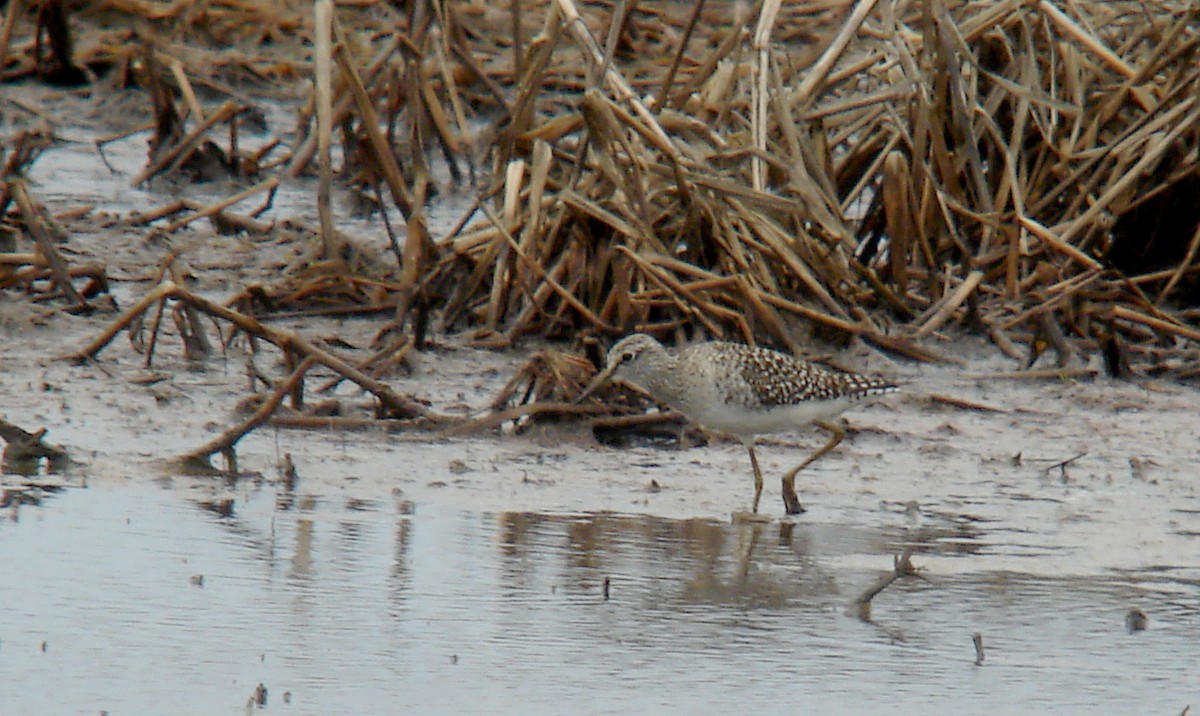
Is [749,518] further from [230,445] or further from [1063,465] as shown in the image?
[230,445]

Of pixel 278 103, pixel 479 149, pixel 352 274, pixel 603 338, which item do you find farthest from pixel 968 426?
pixel 278 103

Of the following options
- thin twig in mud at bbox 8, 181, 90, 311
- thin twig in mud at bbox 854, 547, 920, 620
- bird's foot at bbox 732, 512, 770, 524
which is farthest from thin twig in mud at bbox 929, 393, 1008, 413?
Answer: thin twig in mud at bbox 8, 181, 90, 311

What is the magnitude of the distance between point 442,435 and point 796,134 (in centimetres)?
240

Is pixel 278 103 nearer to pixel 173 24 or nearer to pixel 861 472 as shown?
pixel 173 24

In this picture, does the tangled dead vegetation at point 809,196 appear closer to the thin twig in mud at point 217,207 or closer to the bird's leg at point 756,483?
the thin twig in mud at point 217,207

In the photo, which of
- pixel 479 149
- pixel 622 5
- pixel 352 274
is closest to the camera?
pixel 622 5

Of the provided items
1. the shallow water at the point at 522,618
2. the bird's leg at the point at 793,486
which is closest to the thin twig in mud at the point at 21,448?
the shallow water at the point at 522,618

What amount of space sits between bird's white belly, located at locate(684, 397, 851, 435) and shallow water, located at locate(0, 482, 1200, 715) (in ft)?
2.12

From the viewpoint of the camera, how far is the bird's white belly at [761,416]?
6707mm

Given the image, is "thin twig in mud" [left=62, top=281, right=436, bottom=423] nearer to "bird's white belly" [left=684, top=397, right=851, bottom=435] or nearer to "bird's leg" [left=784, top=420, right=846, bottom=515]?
"bird's white belly" [left=684, top=397, right=851, bottom=435]

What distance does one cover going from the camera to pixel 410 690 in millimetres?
4395

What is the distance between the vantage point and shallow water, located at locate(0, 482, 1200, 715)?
4434 millimetres

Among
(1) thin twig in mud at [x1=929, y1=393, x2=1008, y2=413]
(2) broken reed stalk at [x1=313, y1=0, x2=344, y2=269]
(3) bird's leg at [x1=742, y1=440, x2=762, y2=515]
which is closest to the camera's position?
(3) bird's leg at [x1=742, y1=440, x2=762, y2=515]

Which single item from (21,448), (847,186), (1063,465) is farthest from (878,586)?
(847,186)
